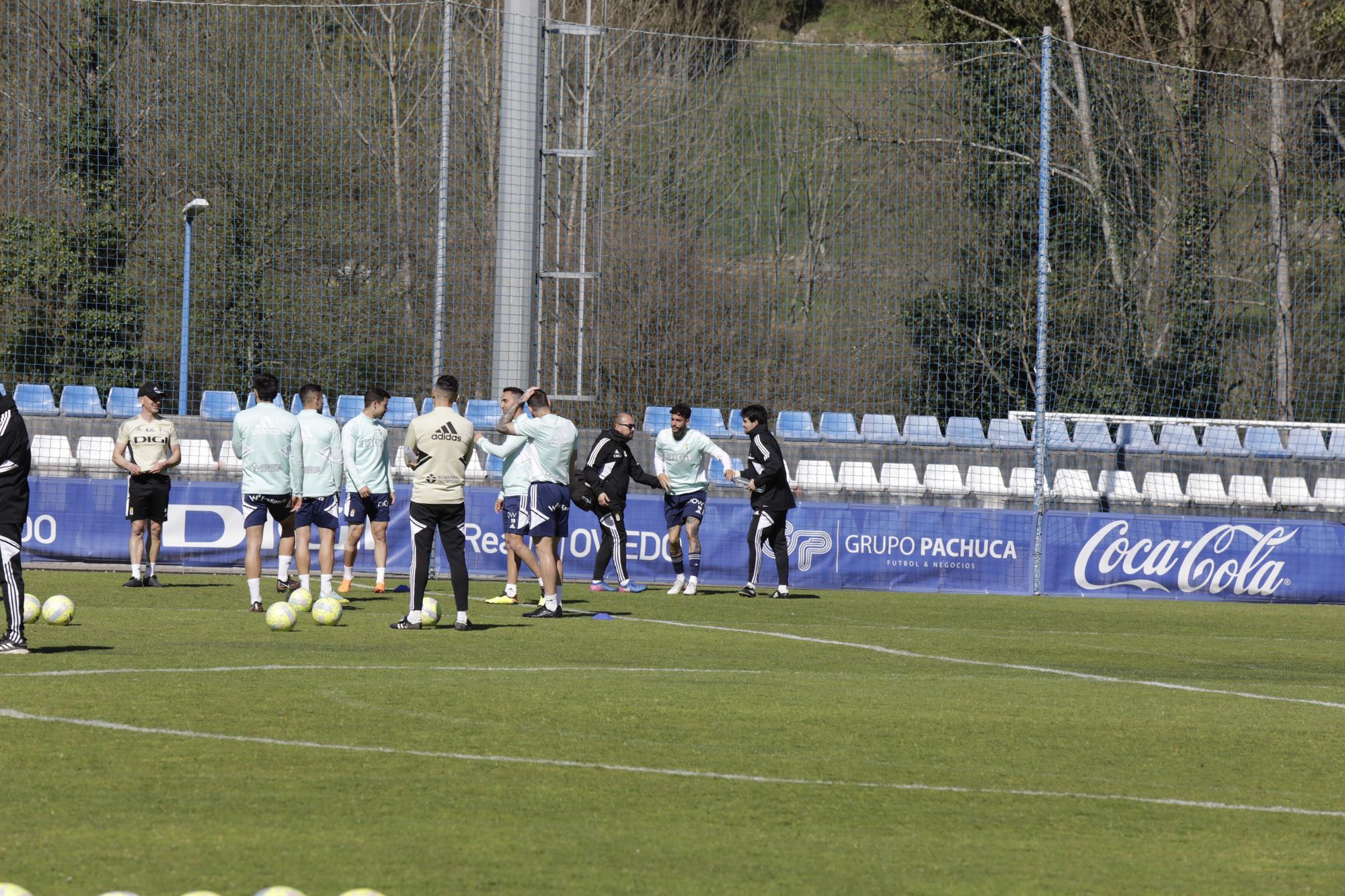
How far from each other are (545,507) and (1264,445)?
14848mm

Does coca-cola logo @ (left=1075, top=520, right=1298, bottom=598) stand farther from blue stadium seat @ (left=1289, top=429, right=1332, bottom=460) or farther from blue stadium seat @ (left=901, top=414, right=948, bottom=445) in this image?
blue stadium seat @ (left=1289, top=429, right=1332, bottom=460)

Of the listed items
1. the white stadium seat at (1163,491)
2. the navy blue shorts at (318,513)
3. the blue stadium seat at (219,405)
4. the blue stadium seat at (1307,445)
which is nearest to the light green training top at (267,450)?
the navy blue shorts at (318,513)

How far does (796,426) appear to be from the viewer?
79.8 ft

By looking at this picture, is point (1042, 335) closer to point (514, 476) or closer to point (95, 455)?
point (514, 476)

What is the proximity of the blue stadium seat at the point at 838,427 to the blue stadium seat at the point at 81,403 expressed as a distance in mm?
11353

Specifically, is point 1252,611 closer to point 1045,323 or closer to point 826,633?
point 1045,323

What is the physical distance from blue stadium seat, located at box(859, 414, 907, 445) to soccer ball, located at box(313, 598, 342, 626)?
38.0ft

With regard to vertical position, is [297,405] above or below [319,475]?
above

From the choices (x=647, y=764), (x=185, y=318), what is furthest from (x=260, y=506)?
(x=185, y=318)

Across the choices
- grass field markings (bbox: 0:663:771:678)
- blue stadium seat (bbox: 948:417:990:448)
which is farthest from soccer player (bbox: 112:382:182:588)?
blue stadium seat (bbox: 948:417:990:448)

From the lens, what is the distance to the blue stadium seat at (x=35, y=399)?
24.7 metres

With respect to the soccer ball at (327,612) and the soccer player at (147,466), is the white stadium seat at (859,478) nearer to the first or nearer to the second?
the soccer player at (147,466)

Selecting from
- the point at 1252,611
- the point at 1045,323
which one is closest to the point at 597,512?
the point at 1045,323

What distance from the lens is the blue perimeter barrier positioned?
65.6ft
